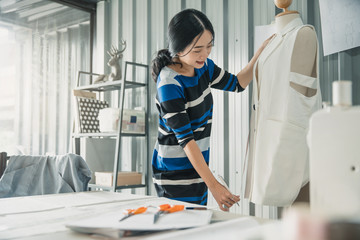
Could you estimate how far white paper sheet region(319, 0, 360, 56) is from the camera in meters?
1.85

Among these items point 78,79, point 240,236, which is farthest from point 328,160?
point 78,79

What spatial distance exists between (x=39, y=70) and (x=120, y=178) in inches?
53.1

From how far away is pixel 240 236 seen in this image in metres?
0.45

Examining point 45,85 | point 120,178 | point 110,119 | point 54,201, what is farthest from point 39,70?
point 54,201

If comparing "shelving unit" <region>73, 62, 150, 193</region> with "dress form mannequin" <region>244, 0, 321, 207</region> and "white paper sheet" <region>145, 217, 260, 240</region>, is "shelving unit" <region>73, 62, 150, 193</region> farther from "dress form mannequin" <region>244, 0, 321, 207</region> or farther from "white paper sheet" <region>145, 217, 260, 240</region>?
"white paper sheet" <region>145, 217, 260, 240</region>

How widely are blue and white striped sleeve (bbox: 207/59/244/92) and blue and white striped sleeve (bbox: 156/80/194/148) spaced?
295 millimetres

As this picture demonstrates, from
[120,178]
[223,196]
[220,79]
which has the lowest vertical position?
[120,178]

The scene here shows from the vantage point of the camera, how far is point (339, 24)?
6.29 feet

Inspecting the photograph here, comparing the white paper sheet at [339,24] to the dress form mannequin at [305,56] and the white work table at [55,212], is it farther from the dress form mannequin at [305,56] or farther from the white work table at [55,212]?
the white work table at [55,212]

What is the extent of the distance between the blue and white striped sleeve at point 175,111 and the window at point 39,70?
222cm

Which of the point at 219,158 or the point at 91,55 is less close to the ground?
the point at 91,55

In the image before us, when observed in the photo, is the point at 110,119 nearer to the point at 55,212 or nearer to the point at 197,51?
the point at 197,51

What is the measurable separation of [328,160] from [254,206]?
6.21 ft

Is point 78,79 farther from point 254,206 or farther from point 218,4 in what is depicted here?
point 254,206
